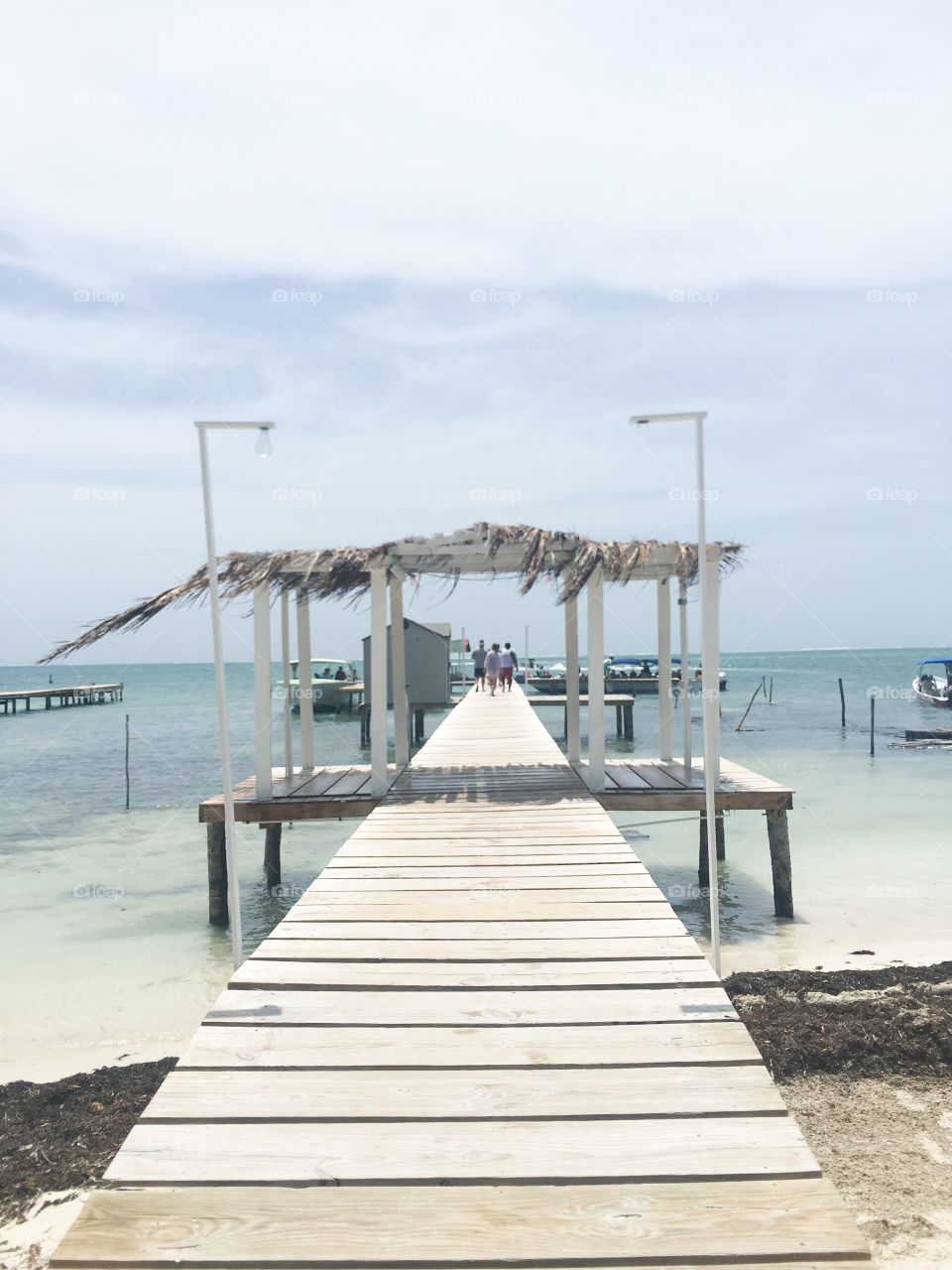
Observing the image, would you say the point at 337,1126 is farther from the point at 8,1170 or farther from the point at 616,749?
the point at 616,749

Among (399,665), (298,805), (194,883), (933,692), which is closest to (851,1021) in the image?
(298,805)

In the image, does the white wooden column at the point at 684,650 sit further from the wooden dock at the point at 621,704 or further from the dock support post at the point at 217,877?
the wooden dock at the point at 621,704

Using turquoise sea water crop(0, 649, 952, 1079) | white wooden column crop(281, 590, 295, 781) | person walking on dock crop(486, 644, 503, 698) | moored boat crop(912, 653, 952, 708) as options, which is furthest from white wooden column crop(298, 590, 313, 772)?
moored boat crop(912, 653, 952, 708)

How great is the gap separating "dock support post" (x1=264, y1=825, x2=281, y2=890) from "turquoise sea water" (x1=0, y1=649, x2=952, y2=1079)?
0.28 meters

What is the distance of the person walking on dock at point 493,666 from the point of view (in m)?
22.8

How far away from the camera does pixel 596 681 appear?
977cm

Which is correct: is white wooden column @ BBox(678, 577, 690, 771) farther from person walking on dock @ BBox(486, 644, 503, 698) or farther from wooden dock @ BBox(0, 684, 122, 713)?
wooden dock @ BBox(0, 684, 122, 713)

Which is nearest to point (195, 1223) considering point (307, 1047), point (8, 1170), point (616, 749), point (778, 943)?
point (307, 1047)

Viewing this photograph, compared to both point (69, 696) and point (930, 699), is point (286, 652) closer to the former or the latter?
point (930, 699)

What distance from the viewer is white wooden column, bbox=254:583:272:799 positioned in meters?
9.99

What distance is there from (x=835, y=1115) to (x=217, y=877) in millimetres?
7683

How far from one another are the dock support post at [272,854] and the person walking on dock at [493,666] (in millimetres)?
10229

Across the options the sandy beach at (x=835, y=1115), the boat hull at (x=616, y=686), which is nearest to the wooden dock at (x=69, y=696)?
the boat hull at (x=616, y=686)

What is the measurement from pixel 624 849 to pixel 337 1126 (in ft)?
12.2
